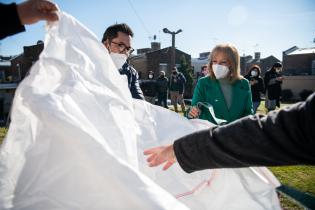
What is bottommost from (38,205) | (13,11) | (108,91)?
(38,205)

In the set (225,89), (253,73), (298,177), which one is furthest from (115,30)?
(253,73)

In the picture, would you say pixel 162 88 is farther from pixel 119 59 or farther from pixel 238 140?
pixel 238 140

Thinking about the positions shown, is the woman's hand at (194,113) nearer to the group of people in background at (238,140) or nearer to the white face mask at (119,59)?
the white face mask at (119,59)

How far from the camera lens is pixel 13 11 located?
1.38 metres

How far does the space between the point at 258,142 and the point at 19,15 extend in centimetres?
117

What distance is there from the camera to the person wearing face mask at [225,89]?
9.77 ft

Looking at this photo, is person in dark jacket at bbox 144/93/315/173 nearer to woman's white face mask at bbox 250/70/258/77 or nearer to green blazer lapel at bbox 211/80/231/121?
green blazer lapel at bbox 211/80/231/121

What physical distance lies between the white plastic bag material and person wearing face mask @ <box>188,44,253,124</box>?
0.93m

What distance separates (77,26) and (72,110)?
2.13 feet

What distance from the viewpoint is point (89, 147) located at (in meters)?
1.14

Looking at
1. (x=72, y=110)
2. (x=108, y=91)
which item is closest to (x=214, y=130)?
(x=72, y=110)

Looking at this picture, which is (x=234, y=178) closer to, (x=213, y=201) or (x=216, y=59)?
(x=213, y=201)

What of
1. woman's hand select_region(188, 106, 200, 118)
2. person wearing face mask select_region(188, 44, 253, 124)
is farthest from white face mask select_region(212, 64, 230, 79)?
woman's hand select_region(188, 106, 200, 118)

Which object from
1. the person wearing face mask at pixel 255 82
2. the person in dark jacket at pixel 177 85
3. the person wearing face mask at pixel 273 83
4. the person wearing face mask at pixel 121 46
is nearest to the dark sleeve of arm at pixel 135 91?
the person wearing face mask at pixel 121 46
